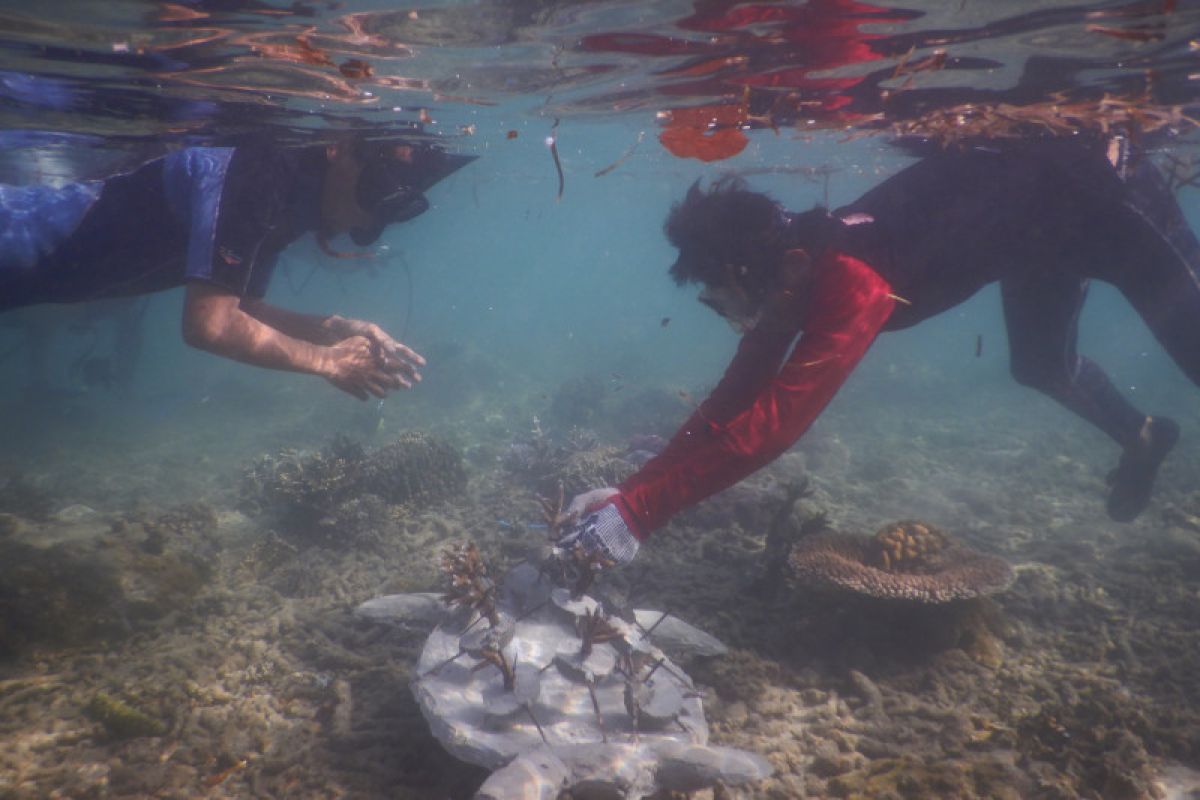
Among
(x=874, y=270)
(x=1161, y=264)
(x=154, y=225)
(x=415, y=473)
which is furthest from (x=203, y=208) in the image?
(x=1161, y=264)

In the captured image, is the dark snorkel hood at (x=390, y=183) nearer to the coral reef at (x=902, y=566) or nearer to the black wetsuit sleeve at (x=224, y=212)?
the black wetsuit sleeve at (x=224, y=212)

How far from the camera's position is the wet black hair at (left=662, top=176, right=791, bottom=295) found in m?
3.67

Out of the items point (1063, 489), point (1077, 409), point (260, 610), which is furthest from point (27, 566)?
point (1063, 489)

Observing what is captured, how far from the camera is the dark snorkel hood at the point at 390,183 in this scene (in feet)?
16.1

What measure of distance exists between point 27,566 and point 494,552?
3997 millimetres

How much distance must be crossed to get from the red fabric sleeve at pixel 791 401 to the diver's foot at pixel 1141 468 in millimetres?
5024

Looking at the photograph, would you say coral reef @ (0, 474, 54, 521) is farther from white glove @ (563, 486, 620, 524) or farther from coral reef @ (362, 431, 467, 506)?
white glove @ (563, 486, 620, 524)

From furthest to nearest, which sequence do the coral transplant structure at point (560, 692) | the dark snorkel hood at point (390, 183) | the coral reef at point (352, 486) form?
the coral reef at point (352, 486) → the dark snorkel hood at point (390, 183) → the coral transplant structure at point (560, 692)

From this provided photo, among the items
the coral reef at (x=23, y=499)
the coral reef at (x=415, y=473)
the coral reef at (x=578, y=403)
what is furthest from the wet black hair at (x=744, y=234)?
the coral reef at (x=578, y=403)

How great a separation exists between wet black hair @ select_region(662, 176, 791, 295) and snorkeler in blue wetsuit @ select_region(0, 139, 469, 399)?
2062mm

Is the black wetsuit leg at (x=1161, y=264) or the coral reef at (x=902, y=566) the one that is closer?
the coral reef at (x=902, y=566)

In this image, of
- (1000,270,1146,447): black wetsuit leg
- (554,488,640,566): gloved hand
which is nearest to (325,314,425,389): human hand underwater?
(554,488,640,566): gloved hand

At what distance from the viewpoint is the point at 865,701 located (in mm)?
4070

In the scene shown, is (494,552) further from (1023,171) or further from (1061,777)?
(1023,171)
